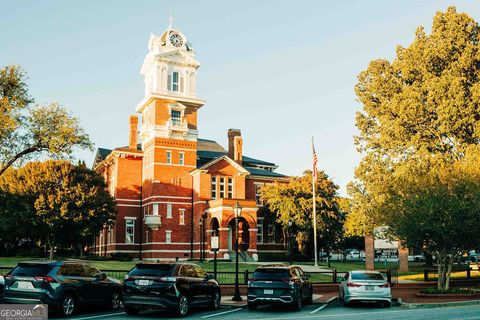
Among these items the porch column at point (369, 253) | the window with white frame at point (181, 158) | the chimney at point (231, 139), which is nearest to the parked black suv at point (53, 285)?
the porch column at point (369, 253)

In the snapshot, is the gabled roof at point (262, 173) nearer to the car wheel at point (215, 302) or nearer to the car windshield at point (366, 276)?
the car windshield at point (366, 276)

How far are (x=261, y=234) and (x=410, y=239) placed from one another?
35.8 metres

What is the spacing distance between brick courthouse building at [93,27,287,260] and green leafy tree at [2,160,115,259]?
23.7 feet

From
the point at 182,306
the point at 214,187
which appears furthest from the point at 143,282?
the point at 214,187

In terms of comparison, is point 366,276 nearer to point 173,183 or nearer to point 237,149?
point 173,183

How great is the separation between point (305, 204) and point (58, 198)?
24.8 m

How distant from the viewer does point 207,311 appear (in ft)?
58.6

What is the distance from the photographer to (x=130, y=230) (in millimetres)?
58000

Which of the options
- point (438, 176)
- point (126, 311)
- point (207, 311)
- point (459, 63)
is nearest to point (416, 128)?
point (459, 63)

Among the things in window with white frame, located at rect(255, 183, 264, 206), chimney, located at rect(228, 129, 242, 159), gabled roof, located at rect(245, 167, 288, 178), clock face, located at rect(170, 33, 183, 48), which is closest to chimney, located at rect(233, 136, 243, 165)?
chimney, located at rect(228, 129, 242, 159)

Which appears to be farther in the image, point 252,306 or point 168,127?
point 168,127

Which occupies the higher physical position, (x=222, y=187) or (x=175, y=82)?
(x=175, y=82)

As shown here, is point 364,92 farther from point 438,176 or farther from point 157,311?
point 157,311

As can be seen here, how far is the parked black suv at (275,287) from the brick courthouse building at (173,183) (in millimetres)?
33651
